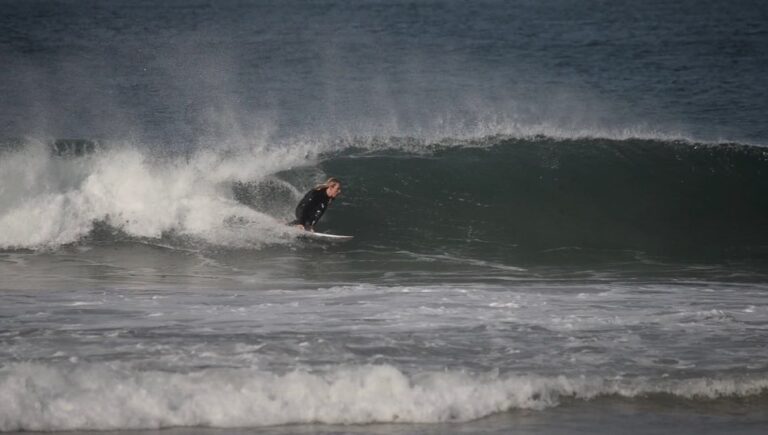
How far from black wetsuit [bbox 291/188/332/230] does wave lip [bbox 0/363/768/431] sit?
19.3 ft

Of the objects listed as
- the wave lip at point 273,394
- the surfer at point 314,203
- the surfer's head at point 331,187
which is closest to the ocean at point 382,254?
the wave lip at point 273,394

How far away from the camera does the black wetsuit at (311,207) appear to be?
506 inches

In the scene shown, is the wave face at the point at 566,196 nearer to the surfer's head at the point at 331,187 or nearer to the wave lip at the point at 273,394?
the surfer's head at the point at 331,187

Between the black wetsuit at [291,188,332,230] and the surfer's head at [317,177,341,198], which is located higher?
the surfer's head at [317,177,341,198]

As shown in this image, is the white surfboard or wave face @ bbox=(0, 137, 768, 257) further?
wave face @ bbox=(0, 137, 768, 257)

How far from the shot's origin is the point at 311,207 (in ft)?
42.4

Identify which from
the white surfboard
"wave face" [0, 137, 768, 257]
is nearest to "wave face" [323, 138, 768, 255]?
"wave face" [0, 137, 768, 257]

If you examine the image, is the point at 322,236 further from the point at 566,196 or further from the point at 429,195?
the point at 566,196

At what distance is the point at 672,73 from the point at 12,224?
27.1 meters

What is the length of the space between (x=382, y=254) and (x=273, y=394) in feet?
20.8

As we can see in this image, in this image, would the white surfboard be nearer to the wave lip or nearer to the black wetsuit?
the black wetsuit

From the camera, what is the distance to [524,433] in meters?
6.39

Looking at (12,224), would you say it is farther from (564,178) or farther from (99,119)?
(99,119)

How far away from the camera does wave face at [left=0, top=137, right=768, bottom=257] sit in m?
13.8
